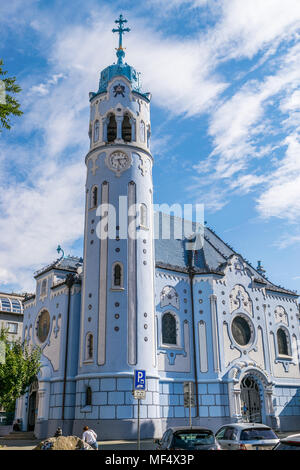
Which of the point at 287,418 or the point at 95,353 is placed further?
the point at 287,418

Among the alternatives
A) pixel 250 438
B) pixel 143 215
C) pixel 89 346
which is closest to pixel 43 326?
pixel 89 346

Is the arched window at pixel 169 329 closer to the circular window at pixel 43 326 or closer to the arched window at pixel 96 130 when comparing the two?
the circular window at pixel 43 326

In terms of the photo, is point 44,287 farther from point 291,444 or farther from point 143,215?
point 291,444

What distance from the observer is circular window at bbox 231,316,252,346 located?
36.1 metres

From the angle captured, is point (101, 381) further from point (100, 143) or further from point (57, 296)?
point (100, 143)

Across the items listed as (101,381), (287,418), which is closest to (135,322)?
(101,381)

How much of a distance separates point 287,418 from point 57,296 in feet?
67.8

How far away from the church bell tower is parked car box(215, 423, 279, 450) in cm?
1390

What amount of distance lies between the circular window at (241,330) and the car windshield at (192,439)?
23.5 metres

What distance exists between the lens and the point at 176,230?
135 ft

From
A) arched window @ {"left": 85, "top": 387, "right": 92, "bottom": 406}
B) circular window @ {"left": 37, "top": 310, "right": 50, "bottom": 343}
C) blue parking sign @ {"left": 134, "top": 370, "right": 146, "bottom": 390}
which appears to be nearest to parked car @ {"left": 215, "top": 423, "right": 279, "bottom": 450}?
blue parking sign @ {"left": 134, "top": 370, "right": 146, "bottom": 390}

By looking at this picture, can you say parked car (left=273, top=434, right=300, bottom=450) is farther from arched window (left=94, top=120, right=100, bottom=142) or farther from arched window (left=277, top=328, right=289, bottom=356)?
arched window (left=277, top=328, right=289, bottom=356)

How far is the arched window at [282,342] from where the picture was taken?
130 ft

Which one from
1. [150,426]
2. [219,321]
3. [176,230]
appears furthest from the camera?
[176,230]
